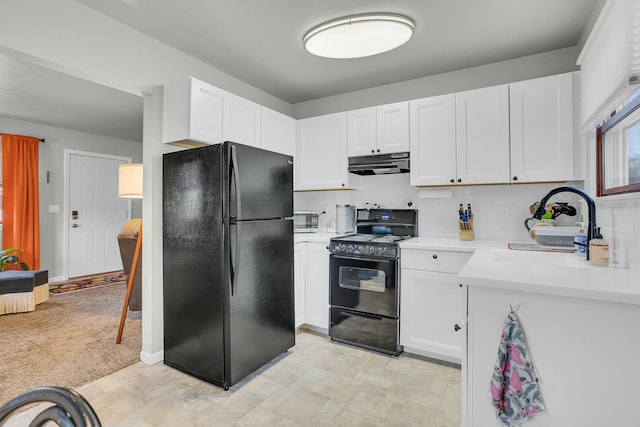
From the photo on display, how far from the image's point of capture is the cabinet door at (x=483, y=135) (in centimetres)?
257

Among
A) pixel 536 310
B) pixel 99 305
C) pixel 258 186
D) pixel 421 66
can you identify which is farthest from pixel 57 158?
pixel 536 310

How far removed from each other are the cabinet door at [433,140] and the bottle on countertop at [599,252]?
132 centimetres

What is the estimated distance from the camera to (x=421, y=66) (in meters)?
2.95

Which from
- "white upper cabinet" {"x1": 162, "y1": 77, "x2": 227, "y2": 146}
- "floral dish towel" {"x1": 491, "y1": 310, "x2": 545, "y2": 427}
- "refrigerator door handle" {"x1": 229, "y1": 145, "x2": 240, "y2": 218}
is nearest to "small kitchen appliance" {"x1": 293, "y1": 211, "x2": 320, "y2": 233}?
"white upper cabinet" {"x1": 162, "y1": 77, "x2": 227, "y2": 146}

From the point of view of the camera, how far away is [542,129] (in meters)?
2.45

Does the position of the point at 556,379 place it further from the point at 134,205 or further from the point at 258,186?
the point at 134,205

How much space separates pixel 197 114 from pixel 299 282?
1.72 meters

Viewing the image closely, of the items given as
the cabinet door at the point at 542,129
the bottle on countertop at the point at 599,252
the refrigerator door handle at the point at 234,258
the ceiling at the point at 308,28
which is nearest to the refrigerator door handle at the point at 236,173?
the refrigerator door handle at the point at 234,258

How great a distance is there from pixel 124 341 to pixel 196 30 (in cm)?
270

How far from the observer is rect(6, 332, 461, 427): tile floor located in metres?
1.88

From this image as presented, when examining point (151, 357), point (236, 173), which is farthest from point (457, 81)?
point (151, 357)

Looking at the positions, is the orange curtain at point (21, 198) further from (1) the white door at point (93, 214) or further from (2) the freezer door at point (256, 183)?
(2) the freezer door at point (256, 183)

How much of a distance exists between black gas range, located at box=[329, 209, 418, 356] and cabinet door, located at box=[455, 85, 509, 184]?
85cm

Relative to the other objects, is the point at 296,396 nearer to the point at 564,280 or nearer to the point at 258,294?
the point at 258,294
